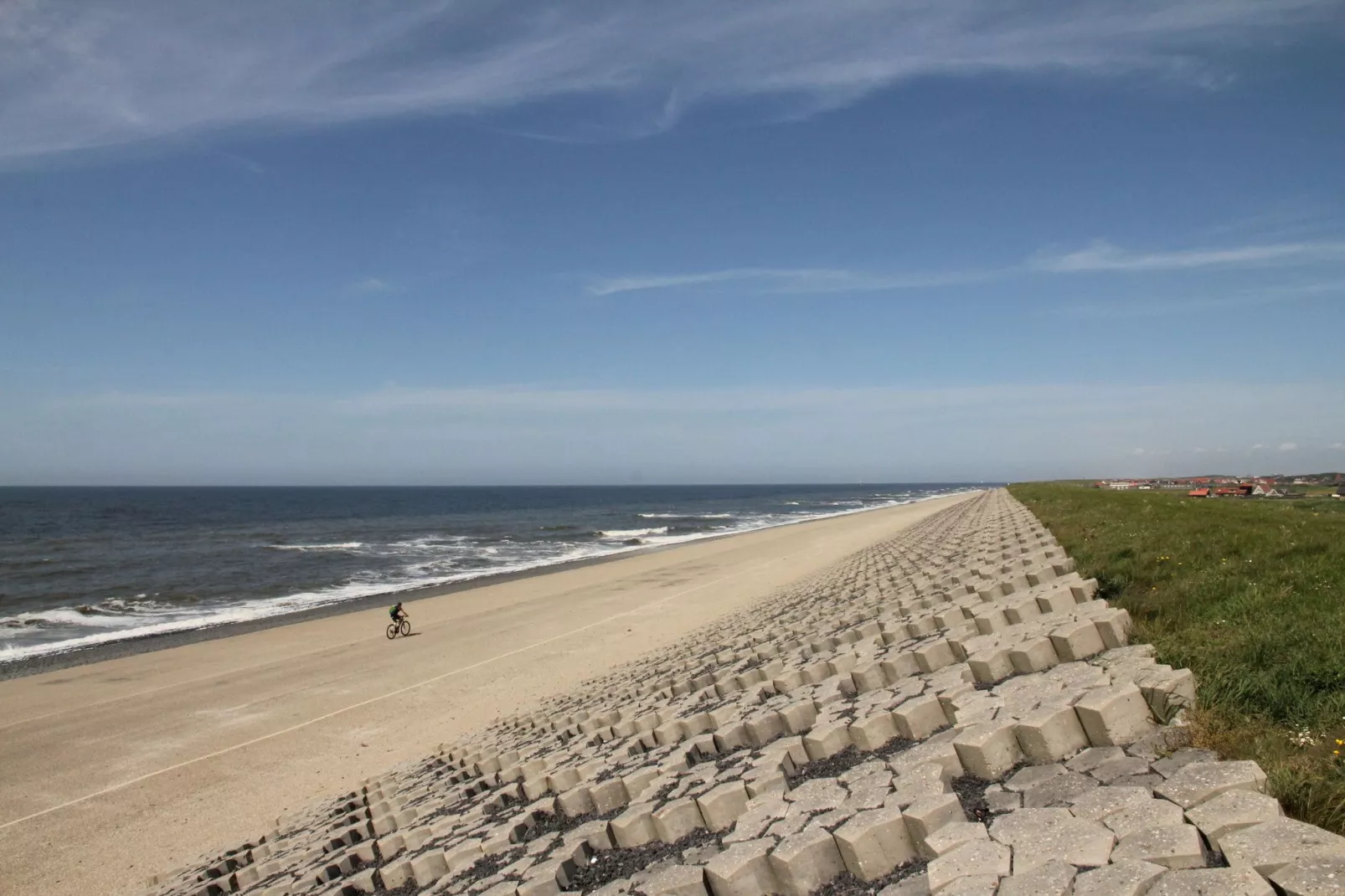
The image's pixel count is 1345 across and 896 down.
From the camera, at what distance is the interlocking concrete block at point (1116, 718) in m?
4.32

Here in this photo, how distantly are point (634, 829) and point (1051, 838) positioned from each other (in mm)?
2963

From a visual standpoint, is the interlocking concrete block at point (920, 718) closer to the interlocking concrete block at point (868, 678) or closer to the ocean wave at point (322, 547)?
the interlocking concrete block at point (868, 678)

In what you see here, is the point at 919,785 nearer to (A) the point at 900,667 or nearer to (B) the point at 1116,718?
(B) the point at 1116,718

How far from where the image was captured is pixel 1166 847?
3.16 m

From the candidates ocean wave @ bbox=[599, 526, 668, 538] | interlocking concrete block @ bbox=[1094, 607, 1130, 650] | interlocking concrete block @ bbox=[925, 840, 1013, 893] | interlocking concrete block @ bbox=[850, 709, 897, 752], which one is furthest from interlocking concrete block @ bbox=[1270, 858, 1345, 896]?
ocean wave @ bbox=[599, 526, 668, 538]

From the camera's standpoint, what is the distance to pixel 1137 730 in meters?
4.34

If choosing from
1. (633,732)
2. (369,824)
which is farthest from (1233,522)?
(369,824)

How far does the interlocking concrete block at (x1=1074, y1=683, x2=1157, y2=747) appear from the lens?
4.32 meters

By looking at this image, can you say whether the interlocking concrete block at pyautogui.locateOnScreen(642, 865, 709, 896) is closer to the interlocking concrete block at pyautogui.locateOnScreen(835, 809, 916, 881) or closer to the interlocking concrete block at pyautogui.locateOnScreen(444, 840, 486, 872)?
the interlocking concrete block at pyautogui.locateOnScreen(835, 809, 916, 881)

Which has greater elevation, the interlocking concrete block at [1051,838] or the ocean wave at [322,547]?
the interlocking concrete block at [1051,838]

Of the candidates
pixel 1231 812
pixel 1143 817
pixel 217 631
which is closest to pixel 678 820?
pixel 1143 817

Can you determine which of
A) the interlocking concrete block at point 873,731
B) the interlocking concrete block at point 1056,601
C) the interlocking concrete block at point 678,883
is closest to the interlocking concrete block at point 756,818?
the interlocking concrete block at point 678,883

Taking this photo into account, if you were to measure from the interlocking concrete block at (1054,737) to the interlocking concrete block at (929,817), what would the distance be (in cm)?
63

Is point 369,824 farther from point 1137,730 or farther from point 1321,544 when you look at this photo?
point 1321,544
